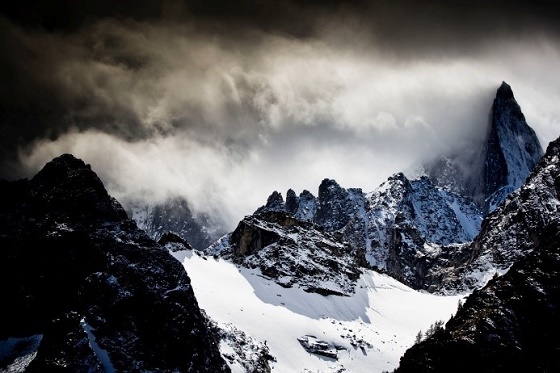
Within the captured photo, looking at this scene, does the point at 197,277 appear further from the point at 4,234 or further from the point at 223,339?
the point at 4,234

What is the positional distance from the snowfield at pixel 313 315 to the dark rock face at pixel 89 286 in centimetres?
1808

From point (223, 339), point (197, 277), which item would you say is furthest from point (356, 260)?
point (223, 339)

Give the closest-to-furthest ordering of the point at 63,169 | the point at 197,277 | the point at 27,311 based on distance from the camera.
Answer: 1. the point at 27,311
2. the point at 63,169
3. the point at 197,277

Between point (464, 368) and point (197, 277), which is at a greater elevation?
point (197, 277)

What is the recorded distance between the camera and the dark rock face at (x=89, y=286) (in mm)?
42281

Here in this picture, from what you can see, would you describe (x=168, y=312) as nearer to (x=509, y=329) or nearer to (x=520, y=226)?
(x=509, y=329)

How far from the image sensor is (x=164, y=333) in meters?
47.2

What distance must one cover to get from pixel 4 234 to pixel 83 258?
27.0ft

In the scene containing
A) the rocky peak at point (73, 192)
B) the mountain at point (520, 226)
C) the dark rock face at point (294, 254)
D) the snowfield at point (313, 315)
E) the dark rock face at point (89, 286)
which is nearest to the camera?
the dark rock face at point (89, 286)

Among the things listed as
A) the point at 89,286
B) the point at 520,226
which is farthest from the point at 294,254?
the point at 89,286

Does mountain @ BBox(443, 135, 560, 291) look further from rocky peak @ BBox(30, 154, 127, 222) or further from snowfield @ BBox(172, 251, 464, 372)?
rocky peak @ BBox(30, 154, 127, 222)

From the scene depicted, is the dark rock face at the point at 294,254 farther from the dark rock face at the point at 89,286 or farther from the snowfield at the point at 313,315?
the dark rock face at the point at 89,286

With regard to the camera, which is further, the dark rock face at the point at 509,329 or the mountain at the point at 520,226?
the mountain at the point at 520,226

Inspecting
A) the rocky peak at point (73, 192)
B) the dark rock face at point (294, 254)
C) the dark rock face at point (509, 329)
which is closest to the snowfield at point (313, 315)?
the dark rock face at point (294, 254)
